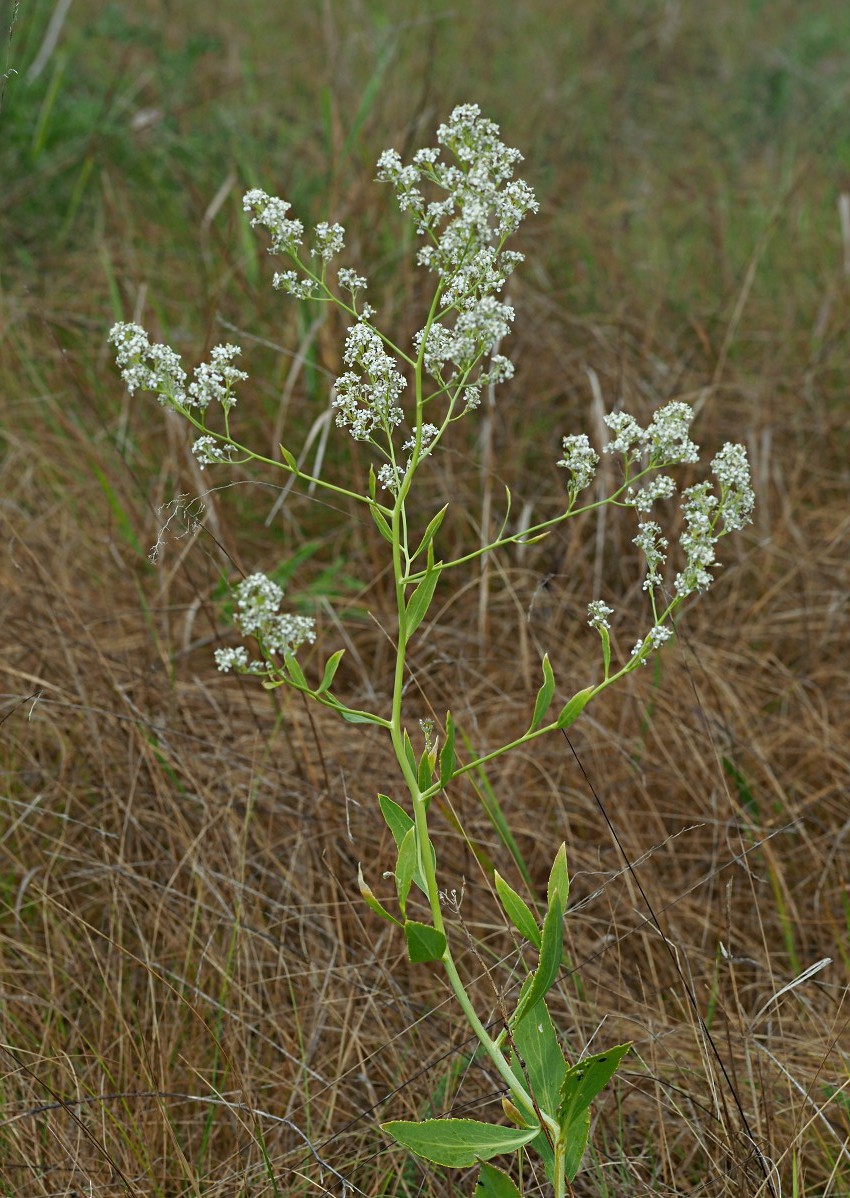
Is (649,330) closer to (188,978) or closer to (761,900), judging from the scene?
(761,900)

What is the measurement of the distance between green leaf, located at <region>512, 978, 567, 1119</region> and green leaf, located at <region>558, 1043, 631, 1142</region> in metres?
0.03

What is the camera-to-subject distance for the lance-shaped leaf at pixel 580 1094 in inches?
50.7

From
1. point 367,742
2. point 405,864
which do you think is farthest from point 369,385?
point 367,742

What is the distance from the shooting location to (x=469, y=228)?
135cm

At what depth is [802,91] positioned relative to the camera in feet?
18.6

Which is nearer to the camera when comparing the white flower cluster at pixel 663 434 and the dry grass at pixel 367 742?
the white flower cluster at pixel 663 434

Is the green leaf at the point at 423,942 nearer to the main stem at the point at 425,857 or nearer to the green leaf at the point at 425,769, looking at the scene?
the main stem at the point at 425,857

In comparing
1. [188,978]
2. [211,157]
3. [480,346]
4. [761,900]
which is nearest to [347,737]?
[188,978]

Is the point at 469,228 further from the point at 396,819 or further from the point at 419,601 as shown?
the point at 396,819

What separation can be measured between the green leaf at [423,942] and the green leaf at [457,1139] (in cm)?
19

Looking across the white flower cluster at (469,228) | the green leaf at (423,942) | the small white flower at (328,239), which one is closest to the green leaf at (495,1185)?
the green leaf at (423,942)

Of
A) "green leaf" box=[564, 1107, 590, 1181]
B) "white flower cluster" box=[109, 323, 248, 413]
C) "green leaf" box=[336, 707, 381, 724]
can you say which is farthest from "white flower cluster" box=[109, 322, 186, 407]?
"green leaf" box=[564, 1107, 590, 1181]

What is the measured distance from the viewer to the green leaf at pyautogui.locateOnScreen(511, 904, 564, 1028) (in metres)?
1.32

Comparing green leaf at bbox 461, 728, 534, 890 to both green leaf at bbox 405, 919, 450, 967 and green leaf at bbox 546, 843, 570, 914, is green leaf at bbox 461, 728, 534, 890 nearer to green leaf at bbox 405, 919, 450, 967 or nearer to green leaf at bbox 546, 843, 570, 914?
green leaf at bbox 546, 843, 570, 914
